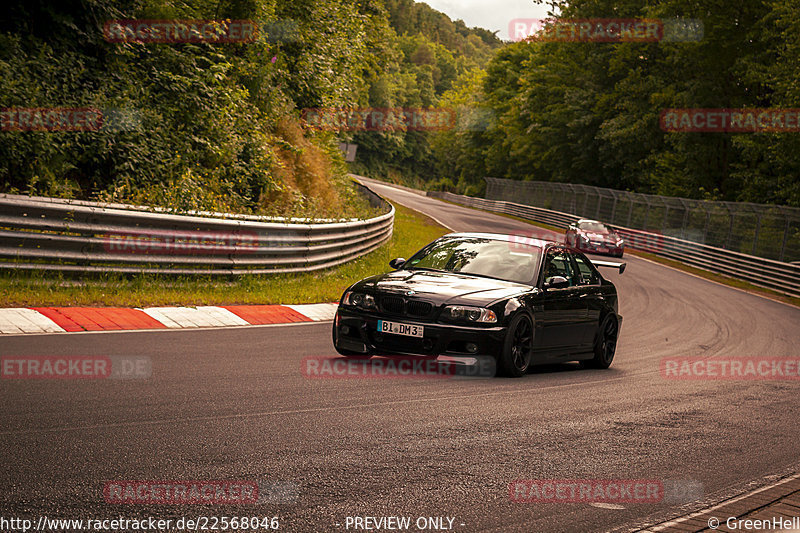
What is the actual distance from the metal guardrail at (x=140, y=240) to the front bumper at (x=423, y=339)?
4492mm

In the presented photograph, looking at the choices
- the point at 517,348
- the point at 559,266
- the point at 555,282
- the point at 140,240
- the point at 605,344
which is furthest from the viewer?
the point at 140,240

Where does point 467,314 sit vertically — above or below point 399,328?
above

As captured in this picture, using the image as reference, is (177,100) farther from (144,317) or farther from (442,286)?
(442,286)

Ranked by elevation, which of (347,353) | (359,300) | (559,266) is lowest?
(347,353)

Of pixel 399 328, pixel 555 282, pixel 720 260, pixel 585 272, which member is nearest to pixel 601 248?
pixel 720 260

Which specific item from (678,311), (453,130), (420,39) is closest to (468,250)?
(678,311)

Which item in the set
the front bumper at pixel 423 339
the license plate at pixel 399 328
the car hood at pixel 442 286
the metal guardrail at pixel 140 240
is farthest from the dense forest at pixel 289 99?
the license plate at pixel 399 328

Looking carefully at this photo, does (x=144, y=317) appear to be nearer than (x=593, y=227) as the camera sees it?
Yes

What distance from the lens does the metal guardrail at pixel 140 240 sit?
35.2 ft

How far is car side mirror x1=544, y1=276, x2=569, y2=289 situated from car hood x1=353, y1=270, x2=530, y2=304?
0.37m

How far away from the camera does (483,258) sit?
988cm

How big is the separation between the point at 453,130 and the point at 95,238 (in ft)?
344

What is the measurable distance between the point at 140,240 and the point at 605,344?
21.1 ft

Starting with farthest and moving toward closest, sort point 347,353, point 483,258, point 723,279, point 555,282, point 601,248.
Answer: point 601,248
point 723,279
point 483,258
point 555,282
point 347,353
